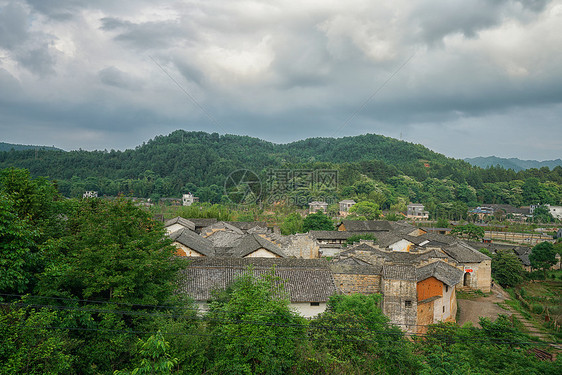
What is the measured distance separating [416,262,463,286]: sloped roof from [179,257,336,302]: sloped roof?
5.58 meters

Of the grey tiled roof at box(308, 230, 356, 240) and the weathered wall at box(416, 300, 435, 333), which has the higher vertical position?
the grey tiled roof at box(308, 230, 356, 240)

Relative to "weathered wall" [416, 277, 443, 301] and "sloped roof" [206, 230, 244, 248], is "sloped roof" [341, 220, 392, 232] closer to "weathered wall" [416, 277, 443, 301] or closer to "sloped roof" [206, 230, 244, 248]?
"sloped roof" [206, 230, 244, 248]

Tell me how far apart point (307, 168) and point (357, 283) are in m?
87.9

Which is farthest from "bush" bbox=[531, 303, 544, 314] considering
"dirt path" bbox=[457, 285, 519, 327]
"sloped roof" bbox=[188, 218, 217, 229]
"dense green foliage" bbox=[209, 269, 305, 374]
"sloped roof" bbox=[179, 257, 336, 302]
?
"sloped roof" bbox=[188, 218, 217, 229]

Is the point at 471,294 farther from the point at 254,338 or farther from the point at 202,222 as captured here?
the point at 202,222

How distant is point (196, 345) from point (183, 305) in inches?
138

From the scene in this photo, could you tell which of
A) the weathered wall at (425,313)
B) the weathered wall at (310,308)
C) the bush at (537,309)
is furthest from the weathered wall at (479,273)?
the weathered wall at (310,308)

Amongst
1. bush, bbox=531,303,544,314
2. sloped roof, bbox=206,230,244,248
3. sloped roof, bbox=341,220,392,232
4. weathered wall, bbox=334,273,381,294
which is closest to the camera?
weathered wall, bbox=334,273,381,294

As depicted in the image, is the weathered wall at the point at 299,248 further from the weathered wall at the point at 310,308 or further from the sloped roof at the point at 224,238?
the weathered wall at the point at 310,308

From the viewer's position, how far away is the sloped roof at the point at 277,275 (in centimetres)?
1702

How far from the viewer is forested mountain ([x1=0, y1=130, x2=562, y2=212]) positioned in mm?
94750

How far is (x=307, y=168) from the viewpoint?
107m

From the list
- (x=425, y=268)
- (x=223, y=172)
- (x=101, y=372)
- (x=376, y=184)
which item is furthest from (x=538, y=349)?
(x=223, y=172)

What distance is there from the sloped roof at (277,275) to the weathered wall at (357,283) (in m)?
1.12
